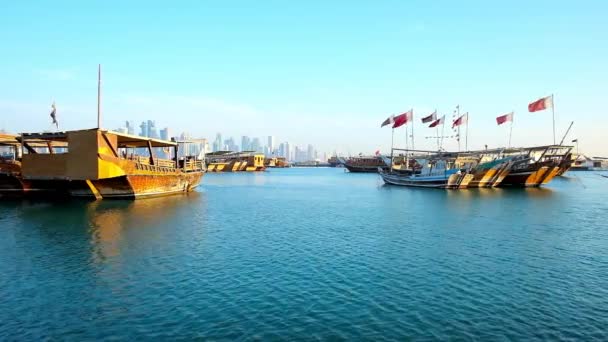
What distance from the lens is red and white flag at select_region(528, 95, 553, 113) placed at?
5538 cm

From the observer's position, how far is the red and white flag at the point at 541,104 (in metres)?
55.4

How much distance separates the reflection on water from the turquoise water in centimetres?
21

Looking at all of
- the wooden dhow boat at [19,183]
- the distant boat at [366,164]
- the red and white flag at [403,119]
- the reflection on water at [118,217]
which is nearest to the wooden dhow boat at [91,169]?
the wooden dhow boat at [19,183]

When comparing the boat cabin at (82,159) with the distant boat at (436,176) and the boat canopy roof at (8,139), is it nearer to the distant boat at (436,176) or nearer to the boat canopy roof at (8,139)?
the boat canopy roof at (8,139)

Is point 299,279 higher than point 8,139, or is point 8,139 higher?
point 8,139

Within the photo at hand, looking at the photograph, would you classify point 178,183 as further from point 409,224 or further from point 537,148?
point 537,148

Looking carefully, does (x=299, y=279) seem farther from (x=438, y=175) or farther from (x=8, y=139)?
(x=438, y=175)

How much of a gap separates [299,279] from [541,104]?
53.3 meters

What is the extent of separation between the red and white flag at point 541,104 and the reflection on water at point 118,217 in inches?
1852

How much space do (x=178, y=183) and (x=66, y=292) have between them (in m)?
38.6

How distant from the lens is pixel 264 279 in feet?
52.3

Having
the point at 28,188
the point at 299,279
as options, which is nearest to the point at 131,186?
the point at 28,188

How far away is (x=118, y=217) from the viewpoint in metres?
30.9

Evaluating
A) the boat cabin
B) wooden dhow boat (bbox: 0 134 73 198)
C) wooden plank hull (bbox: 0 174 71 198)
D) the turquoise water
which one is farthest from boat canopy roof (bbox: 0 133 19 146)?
the turquoise water
